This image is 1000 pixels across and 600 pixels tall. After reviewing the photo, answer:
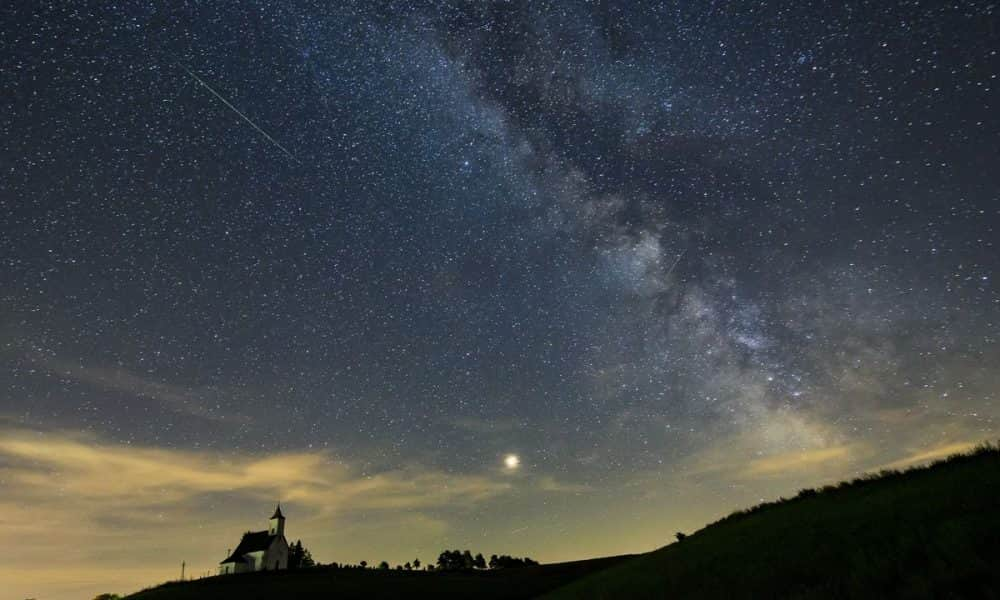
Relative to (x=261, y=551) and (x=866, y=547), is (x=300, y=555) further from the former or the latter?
(x=866, y=547)

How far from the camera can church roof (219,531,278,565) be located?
102m

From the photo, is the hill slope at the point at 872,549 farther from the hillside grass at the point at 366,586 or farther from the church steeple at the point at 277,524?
the church steeple at the point at 277,524

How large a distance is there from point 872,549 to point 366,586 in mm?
57099

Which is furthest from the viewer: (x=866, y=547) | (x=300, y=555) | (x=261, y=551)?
(x=300, y=555)

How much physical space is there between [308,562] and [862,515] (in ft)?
512

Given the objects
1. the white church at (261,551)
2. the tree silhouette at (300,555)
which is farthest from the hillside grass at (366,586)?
the tree silhouette at (300,555)

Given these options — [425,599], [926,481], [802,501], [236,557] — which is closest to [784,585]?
[926,481]

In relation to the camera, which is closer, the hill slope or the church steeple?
the hill slope

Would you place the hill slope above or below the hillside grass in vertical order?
above

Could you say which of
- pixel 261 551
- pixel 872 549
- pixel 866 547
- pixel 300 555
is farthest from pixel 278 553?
pixel 872 549

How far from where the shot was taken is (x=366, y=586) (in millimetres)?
57312

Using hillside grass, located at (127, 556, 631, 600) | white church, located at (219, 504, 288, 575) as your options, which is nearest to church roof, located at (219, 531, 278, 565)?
white church, located at (219, 504, 288, 575)

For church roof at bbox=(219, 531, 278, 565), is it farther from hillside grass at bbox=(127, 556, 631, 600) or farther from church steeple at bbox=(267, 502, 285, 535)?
hillside grass at bbox=(127, 556, 631, 600)

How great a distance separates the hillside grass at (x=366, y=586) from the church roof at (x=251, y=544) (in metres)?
33.4
